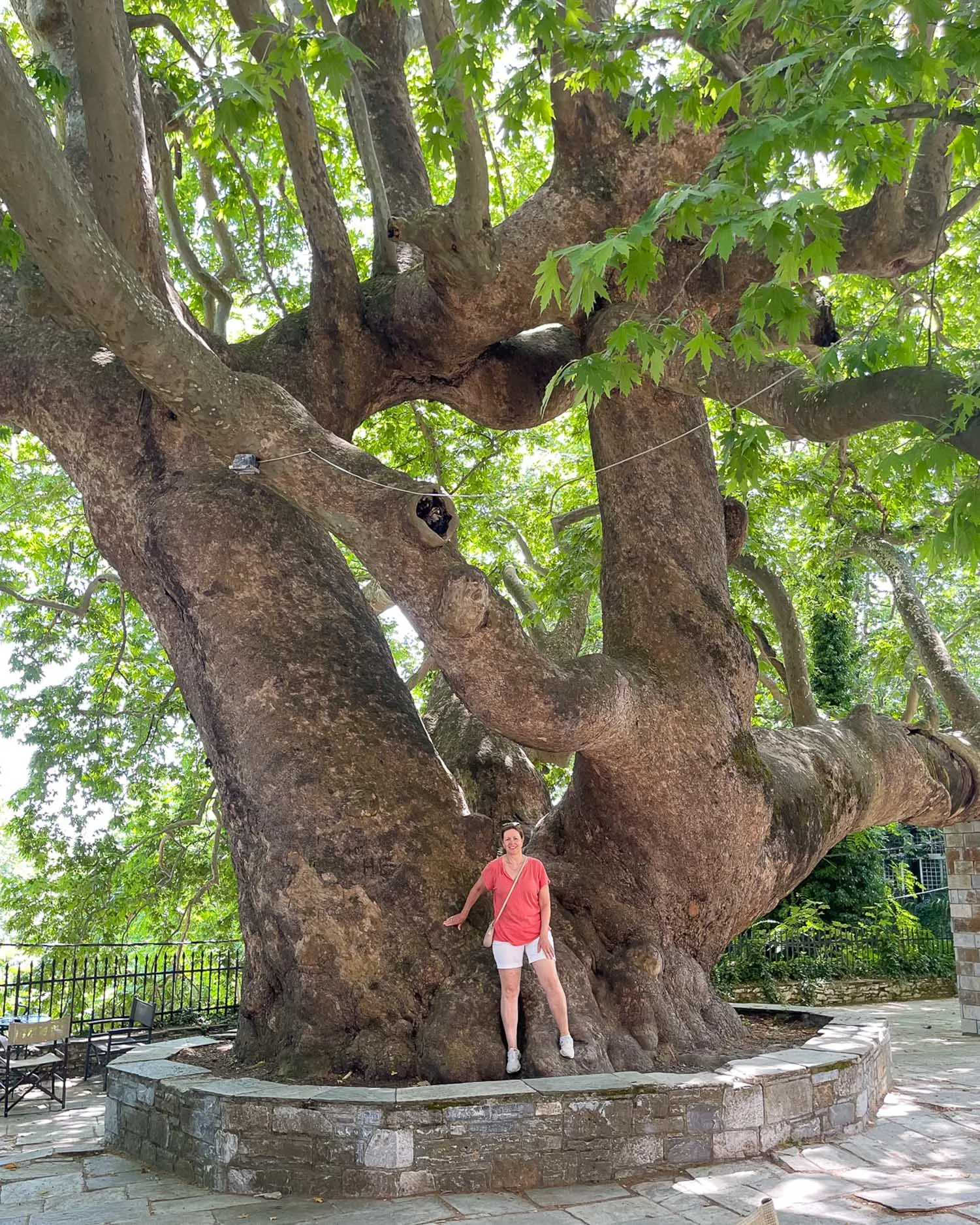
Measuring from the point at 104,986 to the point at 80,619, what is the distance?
12.5 ft

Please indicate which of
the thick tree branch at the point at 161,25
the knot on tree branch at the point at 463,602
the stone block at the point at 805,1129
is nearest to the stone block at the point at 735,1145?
the stone block at the point at 805,1129

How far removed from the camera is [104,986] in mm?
10117

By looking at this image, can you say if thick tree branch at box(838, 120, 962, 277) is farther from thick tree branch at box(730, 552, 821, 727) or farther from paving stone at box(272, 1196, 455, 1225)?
paving stone at box(272, 1196, 455, 1225)

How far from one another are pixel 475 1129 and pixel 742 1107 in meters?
1.38

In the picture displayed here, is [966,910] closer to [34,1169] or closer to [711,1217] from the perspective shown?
[711,1217]

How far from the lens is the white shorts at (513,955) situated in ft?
17.7

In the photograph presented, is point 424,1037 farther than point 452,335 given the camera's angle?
No

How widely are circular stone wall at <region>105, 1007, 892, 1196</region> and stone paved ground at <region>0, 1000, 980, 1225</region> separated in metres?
0.10

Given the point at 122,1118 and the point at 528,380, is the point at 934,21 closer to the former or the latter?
the point at 528,380

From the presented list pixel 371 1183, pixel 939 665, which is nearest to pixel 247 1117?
pixel 371 1183

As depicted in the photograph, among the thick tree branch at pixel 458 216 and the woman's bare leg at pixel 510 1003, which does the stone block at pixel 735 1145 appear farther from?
the thick tree branch at pixel 458 216

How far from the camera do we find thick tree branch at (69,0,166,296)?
532 cm

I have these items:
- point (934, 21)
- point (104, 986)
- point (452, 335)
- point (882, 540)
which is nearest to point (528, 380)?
point (452, 335)

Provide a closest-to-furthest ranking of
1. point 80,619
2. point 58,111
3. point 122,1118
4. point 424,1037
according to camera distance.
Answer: point 424,1037 → point 122,1118 → point 58,111 → point 80,619
